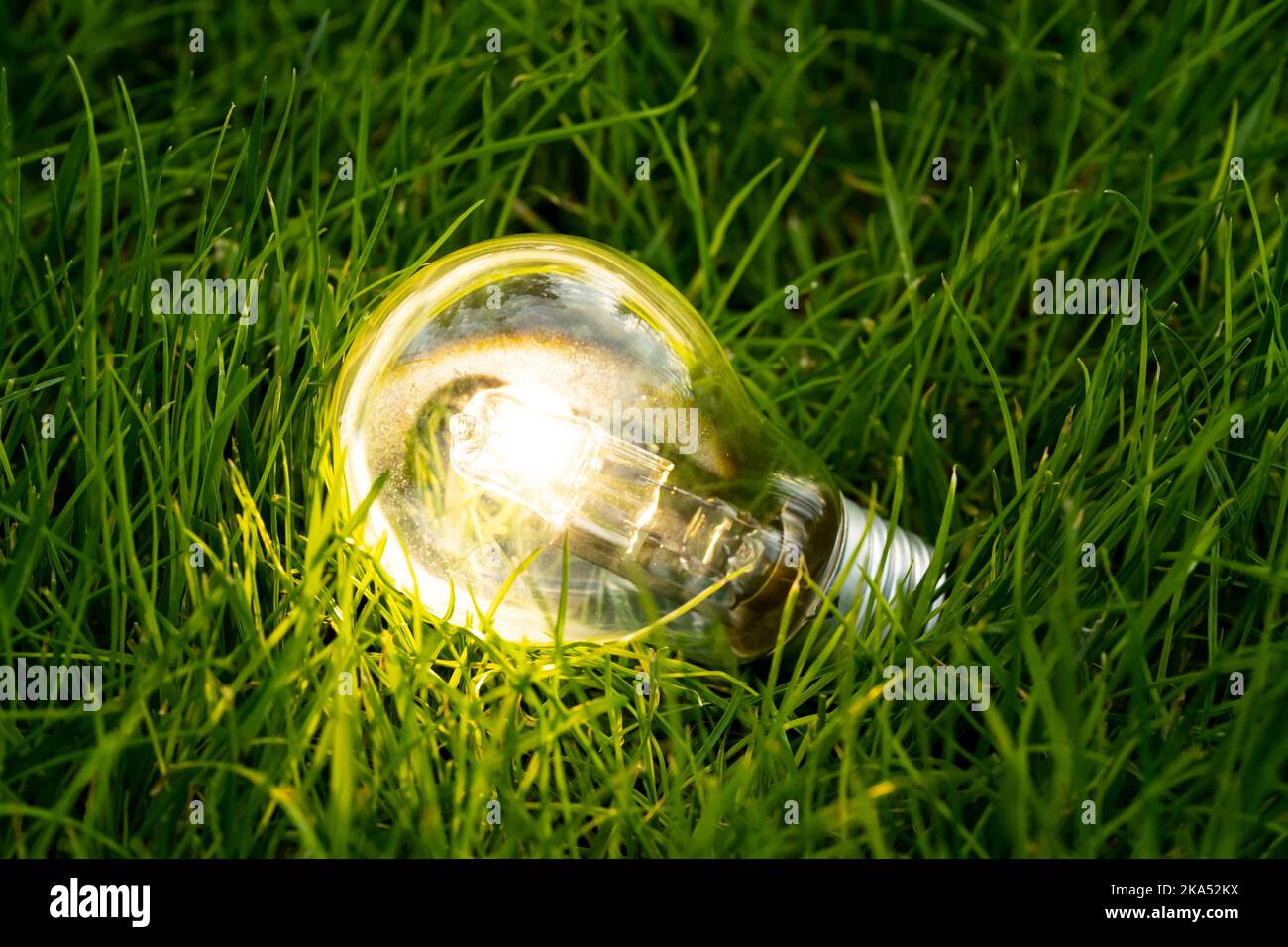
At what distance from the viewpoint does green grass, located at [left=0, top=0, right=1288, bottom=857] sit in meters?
1.24

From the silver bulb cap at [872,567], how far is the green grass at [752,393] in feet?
0.14

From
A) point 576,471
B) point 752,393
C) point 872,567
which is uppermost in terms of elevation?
point 752,393

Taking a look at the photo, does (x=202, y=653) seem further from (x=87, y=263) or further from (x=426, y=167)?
(x=426, y=167)

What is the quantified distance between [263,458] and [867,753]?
2.76ft

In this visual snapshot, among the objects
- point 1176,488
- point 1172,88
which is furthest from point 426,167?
point 1172,88

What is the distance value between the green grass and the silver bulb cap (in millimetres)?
43

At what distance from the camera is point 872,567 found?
55.7 inches

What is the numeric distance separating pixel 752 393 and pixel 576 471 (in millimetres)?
409

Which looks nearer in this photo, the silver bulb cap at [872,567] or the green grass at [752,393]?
the green grass at [752,393]

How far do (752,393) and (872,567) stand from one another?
35 centimetres

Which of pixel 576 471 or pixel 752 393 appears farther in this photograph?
pixel 752 393

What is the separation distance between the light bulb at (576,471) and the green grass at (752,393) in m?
0.07

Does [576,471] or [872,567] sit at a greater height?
[576,471]

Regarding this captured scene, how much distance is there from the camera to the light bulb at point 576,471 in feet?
4.23
